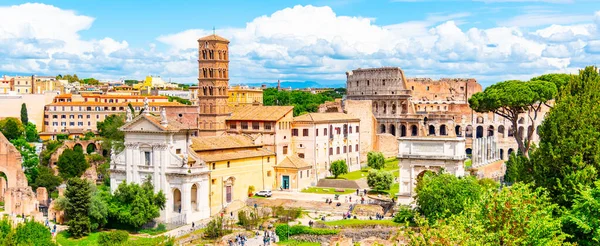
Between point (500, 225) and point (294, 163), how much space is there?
1428 inches

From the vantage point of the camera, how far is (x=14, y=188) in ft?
193

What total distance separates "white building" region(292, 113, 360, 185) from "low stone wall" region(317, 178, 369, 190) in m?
1.81

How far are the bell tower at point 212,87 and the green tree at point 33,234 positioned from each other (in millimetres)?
23915

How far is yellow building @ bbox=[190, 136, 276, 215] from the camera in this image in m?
53.2

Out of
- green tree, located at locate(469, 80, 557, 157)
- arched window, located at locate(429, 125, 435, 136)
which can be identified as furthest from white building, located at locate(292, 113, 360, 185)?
arched window, located at locate(429, 125, 435, 136)

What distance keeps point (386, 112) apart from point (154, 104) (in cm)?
3600

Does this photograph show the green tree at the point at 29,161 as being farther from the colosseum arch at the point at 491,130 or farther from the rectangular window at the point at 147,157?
the colosseum arch at the point at 491,130

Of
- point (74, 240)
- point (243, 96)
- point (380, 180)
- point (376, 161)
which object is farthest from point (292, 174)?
point (243, 96)

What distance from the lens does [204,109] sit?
210 ft

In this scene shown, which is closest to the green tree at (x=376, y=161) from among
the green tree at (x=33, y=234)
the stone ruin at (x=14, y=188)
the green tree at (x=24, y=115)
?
the stone ruin at (x=14, y=188)

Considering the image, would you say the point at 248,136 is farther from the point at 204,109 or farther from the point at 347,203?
the point at 347,203

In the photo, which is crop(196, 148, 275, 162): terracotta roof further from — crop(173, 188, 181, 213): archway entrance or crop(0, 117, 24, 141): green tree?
crop(0, 117, 24, 141): green tree

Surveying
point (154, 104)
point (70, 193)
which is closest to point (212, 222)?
point (70, 193)

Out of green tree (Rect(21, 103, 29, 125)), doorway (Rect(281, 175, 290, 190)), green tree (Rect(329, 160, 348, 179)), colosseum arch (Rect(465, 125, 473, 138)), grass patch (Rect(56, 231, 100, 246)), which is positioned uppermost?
green tree (Rect(21, 103, 29, 125))
